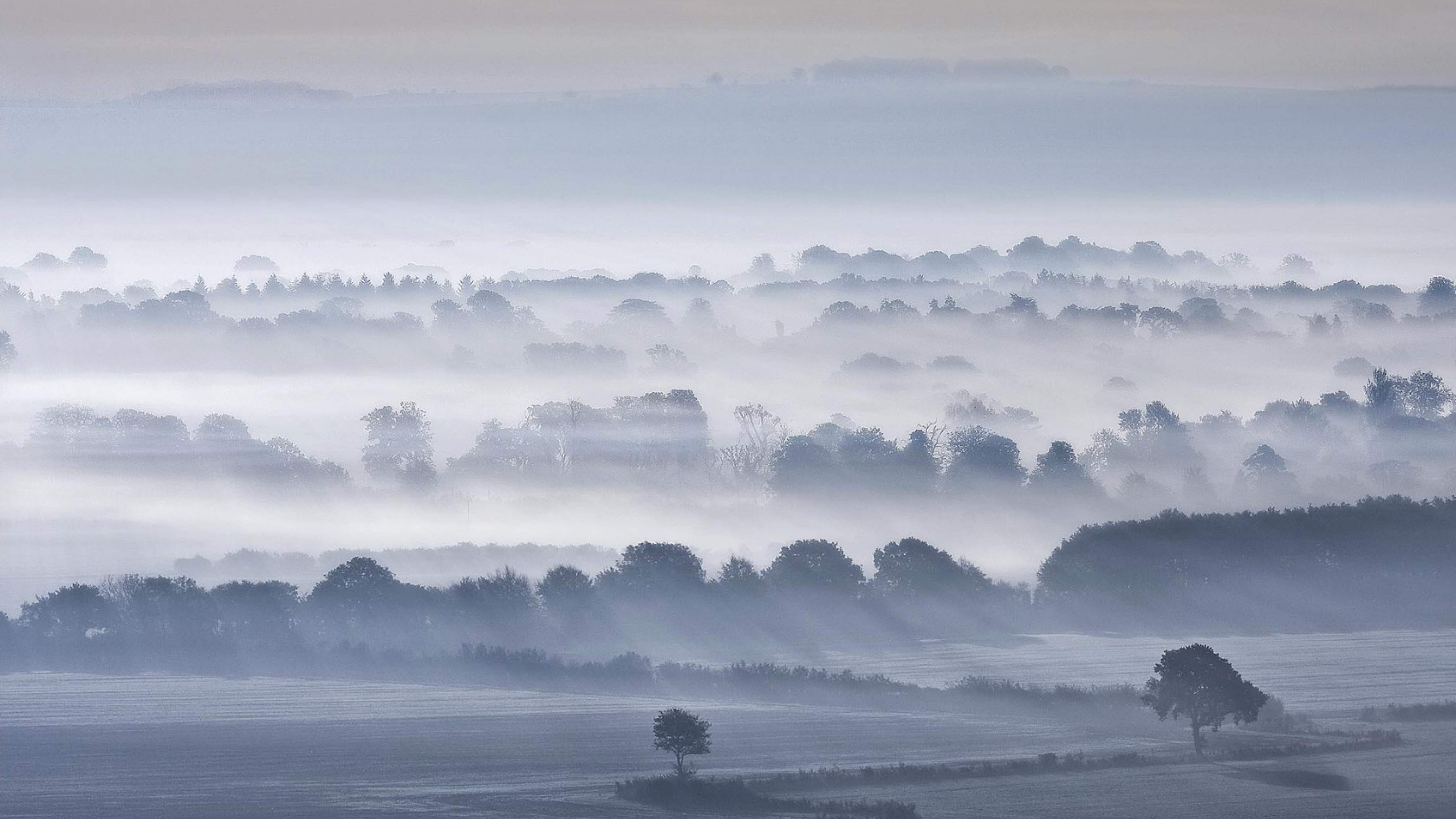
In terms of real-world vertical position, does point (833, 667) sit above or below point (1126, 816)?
above

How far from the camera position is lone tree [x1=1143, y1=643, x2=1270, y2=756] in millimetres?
130375

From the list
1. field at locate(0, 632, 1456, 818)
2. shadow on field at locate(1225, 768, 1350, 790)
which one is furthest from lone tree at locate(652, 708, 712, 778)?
shadow on field at locate(1225, 768, 1350, 790)

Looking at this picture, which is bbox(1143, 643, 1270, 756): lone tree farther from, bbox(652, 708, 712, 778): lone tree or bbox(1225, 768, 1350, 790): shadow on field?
bbox(652, 708, 712, 778): lone tree

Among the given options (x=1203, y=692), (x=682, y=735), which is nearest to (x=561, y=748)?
(x=682, y=735)

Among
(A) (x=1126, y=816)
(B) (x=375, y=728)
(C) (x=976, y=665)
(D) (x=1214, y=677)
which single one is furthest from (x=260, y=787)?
(C) (x=976, y=665)

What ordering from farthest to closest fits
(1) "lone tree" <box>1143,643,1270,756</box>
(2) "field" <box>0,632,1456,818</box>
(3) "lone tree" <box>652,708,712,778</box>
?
1. (1) "lone tree" <box>1143,643,1270,756</box>
2. (3) "lone tree" <box>652,708,712,778</box>
3. (2) "field" <box>0,632,1456,818</box>

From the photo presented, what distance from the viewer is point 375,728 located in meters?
154

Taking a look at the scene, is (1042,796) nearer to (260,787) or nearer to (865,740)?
(865,740)

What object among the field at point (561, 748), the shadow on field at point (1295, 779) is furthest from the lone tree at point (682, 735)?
the shadow on field at point (1295, 779)

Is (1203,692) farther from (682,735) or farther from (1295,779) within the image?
(682,735)

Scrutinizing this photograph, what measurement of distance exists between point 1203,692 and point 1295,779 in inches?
623

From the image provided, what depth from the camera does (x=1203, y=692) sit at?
131125mm

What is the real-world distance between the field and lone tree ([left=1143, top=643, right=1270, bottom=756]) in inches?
106

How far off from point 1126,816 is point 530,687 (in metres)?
87.2
